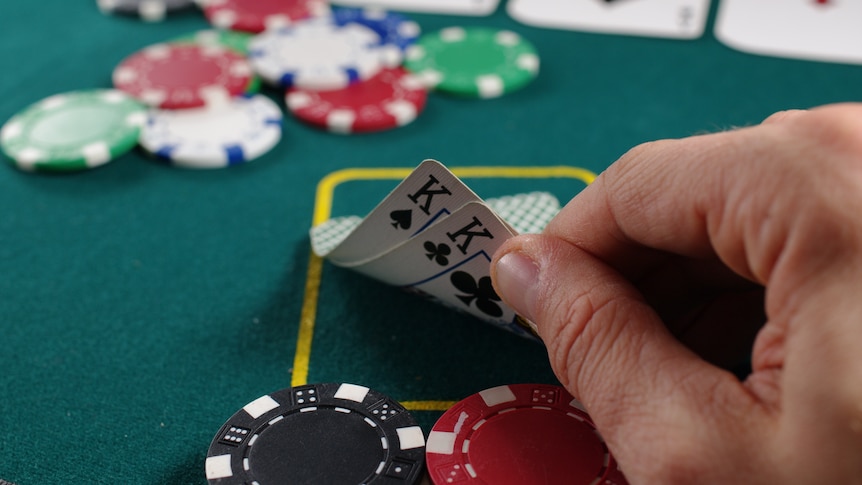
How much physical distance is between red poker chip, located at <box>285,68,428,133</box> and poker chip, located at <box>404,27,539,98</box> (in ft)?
0.30

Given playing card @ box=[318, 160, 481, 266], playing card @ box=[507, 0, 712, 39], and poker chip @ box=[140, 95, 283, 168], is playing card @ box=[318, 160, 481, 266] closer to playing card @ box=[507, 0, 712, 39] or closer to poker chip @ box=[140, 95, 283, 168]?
poker chip @ box=[140, 95, 283, 168]

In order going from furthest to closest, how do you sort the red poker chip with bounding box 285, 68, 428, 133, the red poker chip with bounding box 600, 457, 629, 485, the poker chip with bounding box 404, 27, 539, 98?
the poker chip with bounding box 404, 27, 539, 98 → the red poker chip with bounding box 285, 68, 428, 133 → the red poker chip with bounding box 600, 457, 629, 485

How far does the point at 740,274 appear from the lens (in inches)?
44.4

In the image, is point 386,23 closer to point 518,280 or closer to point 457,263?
point 457,263

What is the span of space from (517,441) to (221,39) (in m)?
2.31

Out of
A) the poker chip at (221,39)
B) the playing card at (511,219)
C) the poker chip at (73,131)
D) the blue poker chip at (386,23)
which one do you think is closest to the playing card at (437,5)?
the blue poker chip at (386,23)

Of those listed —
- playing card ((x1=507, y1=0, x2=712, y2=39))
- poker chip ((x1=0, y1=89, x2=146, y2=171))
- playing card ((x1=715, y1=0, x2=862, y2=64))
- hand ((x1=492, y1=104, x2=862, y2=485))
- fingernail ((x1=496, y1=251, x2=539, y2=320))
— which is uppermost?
hand ((x1=492, y1=104, x2=862, y2=485))

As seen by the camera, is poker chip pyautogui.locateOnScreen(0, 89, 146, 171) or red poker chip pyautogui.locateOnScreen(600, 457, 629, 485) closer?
red poker chip pyautogui.locateOnScreen(600, 457, 629, 485)

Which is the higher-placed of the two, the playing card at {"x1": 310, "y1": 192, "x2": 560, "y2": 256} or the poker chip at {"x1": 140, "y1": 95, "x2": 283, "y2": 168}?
the playing card at {"x1": 310, "y1": 192, "x2": 560, "y2": 256}

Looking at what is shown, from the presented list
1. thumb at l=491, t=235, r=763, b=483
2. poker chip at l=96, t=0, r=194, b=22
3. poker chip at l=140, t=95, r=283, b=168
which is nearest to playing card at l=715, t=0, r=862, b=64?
poker chip at l=140, t=95, r=283, b=168

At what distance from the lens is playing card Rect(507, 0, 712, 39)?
3.32 m

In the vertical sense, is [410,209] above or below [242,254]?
above

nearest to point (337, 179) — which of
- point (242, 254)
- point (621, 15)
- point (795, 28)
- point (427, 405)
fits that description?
point (242, 254)

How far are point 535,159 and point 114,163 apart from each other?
1224 millimetres
